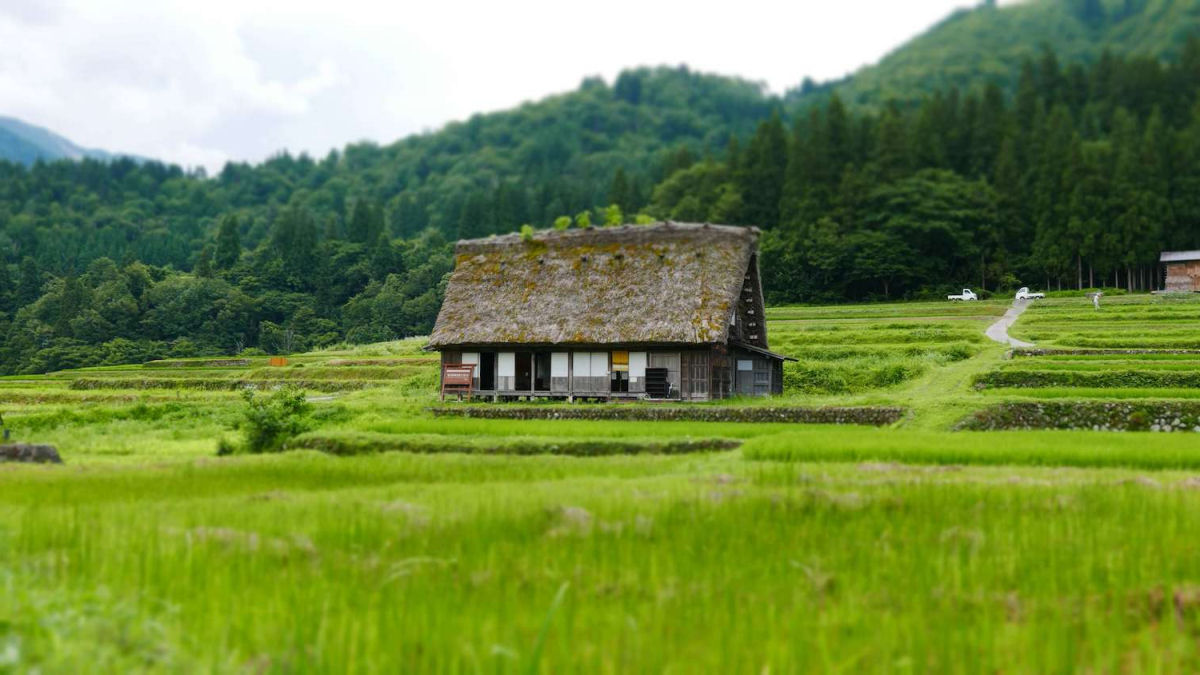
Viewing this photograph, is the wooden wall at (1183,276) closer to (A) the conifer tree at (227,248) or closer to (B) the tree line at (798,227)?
(B) the tree line at (798,227)

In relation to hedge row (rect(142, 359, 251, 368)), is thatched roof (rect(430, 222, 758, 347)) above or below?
above

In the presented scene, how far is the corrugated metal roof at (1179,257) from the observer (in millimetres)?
53344

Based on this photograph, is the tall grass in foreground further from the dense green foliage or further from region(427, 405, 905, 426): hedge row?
the dense green foliage

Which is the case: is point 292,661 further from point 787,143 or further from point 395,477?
point 787,143

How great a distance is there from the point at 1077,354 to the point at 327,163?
127m

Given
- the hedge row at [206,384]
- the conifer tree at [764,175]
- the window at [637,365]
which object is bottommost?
the hedge row at [206,384]

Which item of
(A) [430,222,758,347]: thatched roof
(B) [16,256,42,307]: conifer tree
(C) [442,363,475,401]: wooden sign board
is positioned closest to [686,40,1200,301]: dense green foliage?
(A) [430,222,758,347]: thatched roof

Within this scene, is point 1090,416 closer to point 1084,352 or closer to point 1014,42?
point 1084,352

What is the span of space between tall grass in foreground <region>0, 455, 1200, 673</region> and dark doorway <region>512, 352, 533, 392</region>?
17.2 metres

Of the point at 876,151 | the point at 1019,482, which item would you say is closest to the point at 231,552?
the point at 1019,482

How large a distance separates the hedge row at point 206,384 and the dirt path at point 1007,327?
76.7ft

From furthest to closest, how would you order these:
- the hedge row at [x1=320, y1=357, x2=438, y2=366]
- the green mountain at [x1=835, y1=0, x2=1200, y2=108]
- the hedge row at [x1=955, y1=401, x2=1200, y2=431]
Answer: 1. the green mountain at [x1=835, y1=0, x2=1200, y2=108]
2. the hedge row at [x1=320, y1=357, x2=438, y2=366]
3. the hedge row at [x1=955, y1=401, x2=1200, y2=431]

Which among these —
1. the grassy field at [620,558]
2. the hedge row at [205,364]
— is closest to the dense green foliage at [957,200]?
the hedge row at [205,364]

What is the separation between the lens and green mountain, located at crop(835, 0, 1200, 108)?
136625 mm
